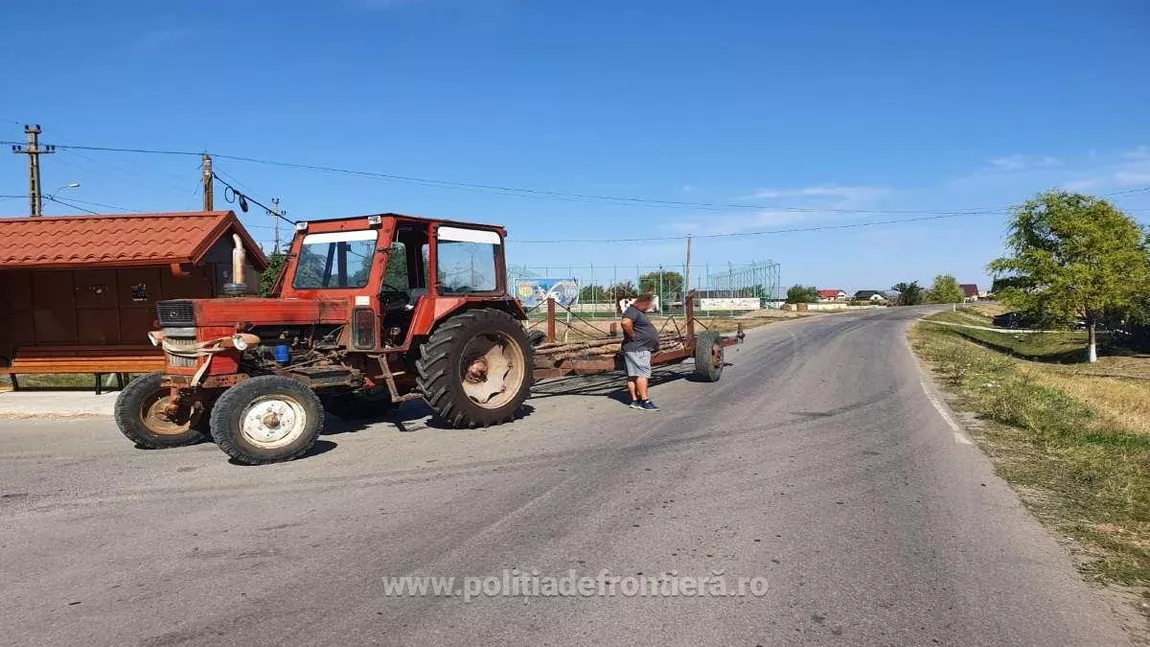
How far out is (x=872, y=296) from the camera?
12325 cm

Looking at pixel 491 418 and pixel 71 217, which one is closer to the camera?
pixel 491 418

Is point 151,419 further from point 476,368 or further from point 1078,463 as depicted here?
point 1078,463

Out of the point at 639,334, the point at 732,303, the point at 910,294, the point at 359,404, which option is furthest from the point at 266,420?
the point at 910,294

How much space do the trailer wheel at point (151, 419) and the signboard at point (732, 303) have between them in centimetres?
4334

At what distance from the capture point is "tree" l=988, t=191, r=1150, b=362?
3000 cm

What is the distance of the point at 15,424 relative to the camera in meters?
10.4

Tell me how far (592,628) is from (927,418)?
307 inches

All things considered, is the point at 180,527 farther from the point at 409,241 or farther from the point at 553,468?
the point at 409,241

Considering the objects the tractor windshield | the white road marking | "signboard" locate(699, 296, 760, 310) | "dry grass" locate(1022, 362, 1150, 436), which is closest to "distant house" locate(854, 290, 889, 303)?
"signboard" locate(699, 296, 760, 310)

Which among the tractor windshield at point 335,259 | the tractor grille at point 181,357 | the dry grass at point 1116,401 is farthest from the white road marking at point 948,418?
the tractor grille at point 181,357

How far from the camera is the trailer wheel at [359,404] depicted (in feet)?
33.0

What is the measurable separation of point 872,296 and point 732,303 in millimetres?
76225

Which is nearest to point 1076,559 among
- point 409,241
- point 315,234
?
point 409,241

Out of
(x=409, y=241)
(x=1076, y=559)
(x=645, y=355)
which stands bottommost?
(x=1076, y=559)
